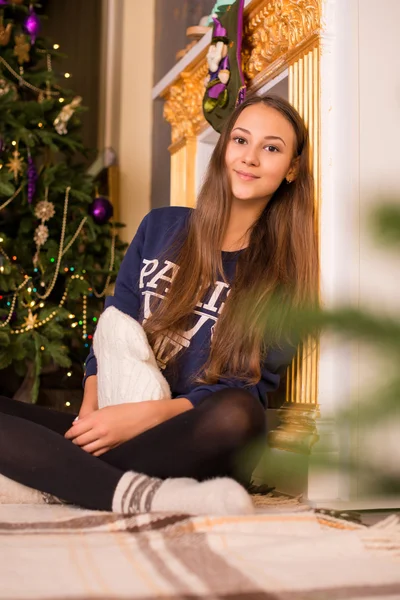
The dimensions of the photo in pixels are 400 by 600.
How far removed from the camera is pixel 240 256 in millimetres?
1845

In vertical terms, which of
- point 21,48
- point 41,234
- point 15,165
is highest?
point 21,48

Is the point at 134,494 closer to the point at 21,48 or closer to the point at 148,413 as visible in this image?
the point at 148,413

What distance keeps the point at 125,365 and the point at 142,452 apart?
22 cm

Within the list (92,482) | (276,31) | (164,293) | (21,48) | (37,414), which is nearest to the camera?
(92,482)

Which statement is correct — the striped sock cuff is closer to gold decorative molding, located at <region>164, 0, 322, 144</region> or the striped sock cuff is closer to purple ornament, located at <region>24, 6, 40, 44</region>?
gold decorative molding, located at <region>164, 0, 322, 144</region>

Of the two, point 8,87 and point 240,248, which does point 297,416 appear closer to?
point 240,248

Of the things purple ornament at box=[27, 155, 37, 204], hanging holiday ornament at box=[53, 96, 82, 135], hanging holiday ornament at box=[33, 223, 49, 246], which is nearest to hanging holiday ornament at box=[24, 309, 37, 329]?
hanging holiday ornament at box=[33, 223, 49, 246]

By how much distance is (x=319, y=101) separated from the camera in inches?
71.6

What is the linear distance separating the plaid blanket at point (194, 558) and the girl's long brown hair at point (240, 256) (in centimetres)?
48

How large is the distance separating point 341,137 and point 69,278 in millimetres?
1542

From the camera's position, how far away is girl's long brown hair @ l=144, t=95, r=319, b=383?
5.41 feet

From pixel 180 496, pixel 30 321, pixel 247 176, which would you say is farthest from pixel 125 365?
pixel 30 321

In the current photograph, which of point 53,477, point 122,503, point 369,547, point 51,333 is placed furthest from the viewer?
point 51,333

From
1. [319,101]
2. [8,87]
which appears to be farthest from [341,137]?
[8,87]
